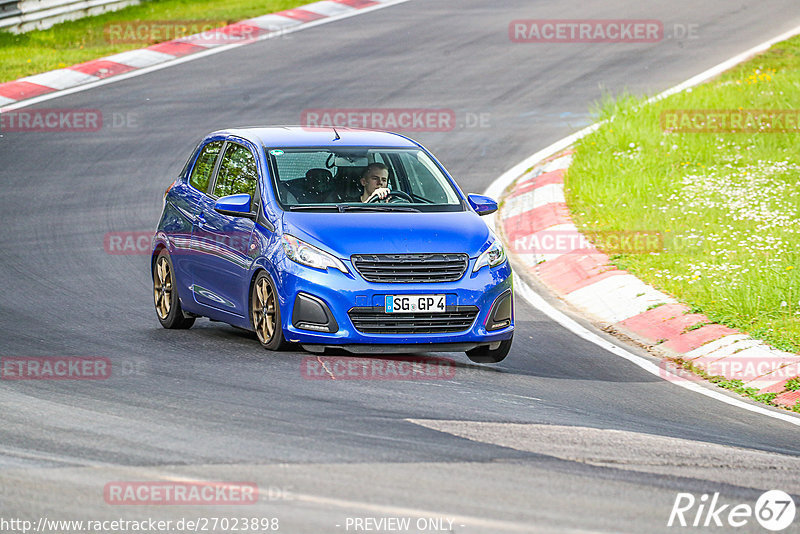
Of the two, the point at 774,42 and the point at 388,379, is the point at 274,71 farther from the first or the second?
the point at 388,379

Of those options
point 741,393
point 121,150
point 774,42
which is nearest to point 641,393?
point 741,393

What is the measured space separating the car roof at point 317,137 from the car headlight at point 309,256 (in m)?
1.43

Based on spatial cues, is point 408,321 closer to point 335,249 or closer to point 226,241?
point 335,249

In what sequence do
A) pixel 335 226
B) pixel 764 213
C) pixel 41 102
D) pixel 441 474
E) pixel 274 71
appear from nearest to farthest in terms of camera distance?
1. pixel 441 474
2. pixel 335 226
3. pixel 764 213
4. pixel 41 102
5. pixel 274 71

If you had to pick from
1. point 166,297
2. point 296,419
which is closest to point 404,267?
point 296,419

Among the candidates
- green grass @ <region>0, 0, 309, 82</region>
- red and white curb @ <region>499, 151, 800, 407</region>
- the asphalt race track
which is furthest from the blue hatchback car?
green grass @ <region>0, 0, 309, 82</region>

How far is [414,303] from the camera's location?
378 inches

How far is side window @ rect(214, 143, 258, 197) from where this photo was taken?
1083 centimetres

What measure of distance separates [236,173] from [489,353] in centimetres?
264

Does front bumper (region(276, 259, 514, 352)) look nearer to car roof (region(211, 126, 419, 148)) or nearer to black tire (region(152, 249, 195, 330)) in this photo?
car roof (region(211, 126, 419, 148))

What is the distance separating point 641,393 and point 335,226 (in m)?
2.57

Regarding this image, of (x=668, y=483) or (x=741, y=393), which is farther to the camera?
(x=741, y=393)

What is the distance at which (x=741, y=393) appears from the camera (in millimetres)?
10016

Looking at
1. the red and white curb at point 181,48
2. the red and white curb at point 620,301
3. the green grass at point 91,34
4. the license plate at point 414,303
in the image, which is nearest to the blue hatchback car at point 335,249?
the license plate at point 414,303
